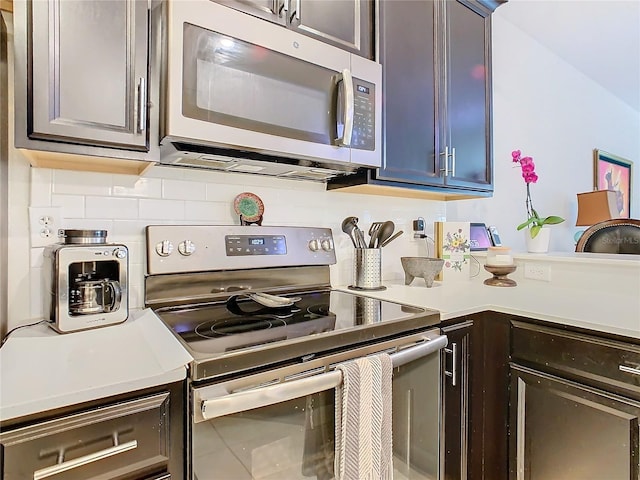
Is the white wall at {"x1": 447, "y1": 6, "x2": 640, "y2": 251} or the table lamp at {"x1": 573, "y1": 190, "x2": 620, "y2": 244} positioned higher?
the white wall at {"x1": 447, "y1": 6, "x2": 640, "y2": 251}

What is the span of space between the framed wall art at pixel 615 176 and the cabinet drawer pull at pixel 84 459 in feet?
15.4

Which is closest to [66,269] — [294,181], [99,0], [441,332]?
[99,0]

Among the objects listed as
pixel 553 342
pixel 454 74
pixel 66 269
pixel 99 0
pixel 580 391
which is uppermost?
pixel 454 74

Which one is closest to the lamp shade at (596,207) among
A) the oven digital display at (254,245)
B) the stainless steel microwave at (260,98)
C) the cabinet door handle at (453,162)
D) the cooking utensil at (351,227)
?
the cabinet door handle at (453,162)

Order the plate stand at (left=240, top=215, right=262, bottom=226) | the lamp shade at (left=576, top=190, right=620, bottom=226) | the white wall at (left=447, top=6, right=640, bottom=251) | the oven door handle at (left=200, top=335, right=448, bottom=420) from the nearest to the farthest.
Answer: the oven door handle at (left=200, top=335, right=448, bottom=420)
the plate stand at (left=240, top=215, right=262, bottom=226)
the white wall at (left=447, top=6, right=640, bottom=251)
the lamp shade at (left=576, top=190, right=620, bottom=226)

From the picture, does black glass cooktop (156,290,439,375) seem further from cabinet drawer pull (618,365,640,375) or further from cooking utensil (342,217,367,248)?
cabinet drawer pull (618,365,640,375)

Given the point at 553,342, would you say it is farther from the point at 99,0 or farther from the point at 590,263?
the point at 99,0

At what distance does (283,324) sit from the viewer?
1092 millimetres

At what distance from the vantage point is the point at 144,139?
40.0 inches

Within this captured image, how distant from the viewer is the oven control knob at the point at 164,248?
1252mm

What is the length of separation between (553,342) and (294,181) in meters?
1.17

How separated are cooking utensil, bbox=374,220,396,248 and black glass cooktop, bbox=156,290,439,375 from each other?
1.07 ft

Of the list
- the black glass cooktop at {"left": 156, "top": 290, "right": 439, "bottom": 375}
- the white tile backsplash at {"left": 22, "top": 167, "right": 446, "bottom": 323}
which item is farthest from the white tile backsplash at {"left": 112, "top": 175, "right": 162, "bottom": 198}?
the black glass cooktop at {"left": 156, "top": 290, "right": 439, "bottom": 375}

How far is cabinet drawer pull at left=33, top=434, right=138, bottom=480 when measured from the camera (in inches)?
24.7
